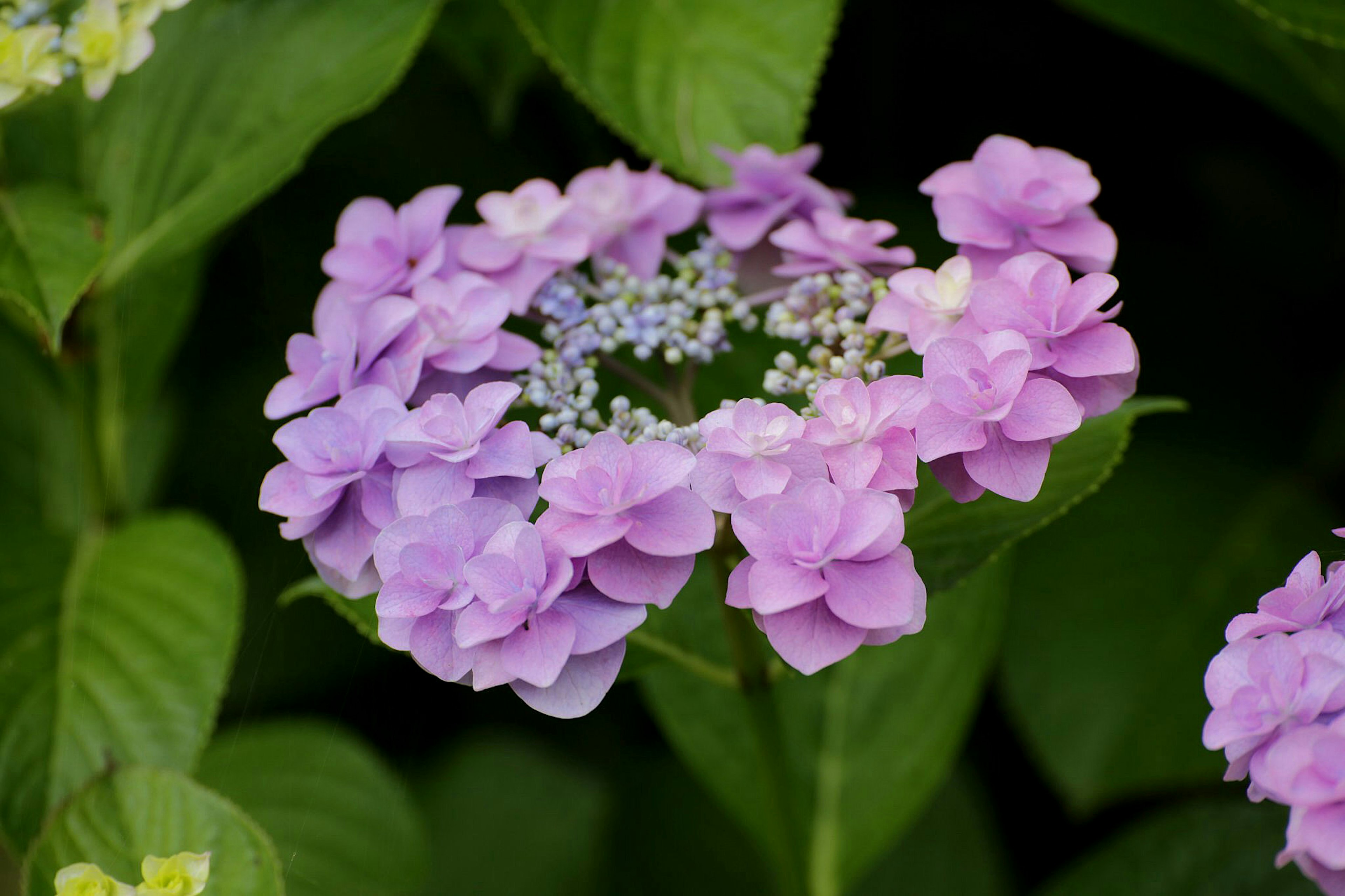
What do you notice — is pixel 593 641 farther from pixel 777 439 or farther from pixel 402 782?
pixel 402 782

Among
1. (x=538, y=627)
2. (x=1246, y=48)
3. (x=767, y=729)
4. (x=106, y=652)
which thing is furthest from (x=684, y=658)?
(x=1246, y=48)

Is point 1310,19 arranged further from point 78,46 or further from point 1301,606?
point 78,46

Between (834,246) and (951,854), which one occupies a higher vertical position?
(834,246)

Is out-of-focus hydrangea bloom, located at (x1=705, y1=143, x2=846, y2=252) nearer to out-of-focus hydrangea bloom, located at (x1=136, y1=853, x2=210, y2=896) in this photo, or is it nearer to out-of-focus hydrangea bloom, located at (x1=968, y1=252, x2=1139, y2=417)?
out-of-focus hydrangea bloom, located at (x1=968, y1=252, x2=1139, y2=417)

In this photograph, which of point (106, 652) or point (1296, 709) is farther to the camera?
point (106, 652)

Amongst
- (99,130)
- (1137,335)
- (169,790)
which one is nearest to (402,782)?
(169,790)

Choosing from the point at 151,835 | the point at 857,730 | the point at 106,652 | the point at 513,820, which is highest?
the point at 151,835

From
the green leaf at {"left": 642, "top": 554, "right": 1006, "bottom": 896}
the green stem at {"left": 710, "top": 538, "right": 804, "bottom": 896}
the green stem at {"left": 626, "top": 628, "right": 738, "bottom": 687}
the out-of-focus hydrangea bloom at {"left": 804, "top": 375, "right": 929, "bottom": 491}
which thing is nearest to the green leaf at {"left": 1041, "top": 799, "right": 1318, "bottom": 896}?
the green leaf at {"left": 642, "top": 554, "right": 1006, "bottom": 896}

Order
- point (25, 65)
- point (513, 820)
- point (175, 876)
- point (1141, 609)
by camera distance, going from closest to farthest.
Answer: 1. point (175, 876)
2. point (25, 65)
3. point (1141, 609)
4. point (513, 820)
